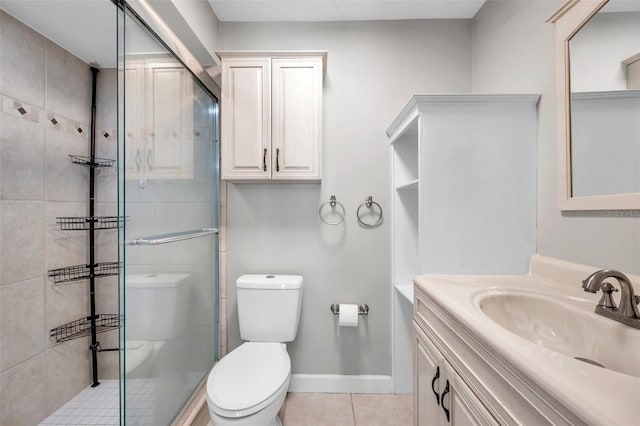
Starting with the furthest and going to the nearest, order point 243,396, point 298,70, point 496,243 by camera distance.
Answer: point 298,70
point 496,243
point 243,396

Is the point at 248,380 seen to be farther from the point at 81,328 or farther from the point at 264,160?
the point at 81,328

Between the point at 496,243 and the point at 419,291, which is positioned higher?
the point at 496,243

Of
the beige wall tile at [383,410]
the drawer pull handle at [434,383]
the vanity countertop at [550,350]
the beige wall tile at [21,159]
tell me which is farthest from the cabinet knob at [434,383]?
the beige wall tile at [21,159]

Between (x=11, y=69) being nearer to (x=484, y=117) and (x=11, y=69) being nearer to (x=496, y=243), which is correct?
(x=484, y=117)

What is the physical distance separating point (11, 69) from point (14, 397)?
1712 mm

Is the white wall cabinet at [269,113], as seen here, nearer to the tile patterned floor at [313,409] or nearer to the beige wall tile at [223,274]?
the beige wall tile at [223,274]

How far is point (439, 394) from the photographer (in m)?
1.00

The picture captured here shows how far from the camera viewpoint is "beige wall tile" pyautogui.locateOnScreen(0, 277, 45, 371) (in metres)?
1.38

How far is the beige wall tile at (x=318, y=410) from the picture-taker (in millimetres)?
1637

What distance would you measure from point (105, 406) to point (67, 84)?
6.72 feet

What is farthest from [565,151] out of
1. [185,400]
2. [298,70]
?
[185,400]

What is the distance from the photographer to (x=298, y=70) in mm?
1731

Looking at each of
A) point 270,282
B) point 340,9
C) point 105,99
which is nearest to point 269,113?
point 340,9

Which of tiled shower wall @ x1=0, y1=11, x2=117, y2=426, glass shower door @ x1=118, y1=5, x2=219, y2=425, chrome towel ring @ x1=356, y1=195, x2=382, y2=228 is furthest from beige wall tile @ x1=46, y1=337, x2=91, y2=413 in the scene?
chrome towel ring @ x1=356, y1=195, x2=382, y2=228
